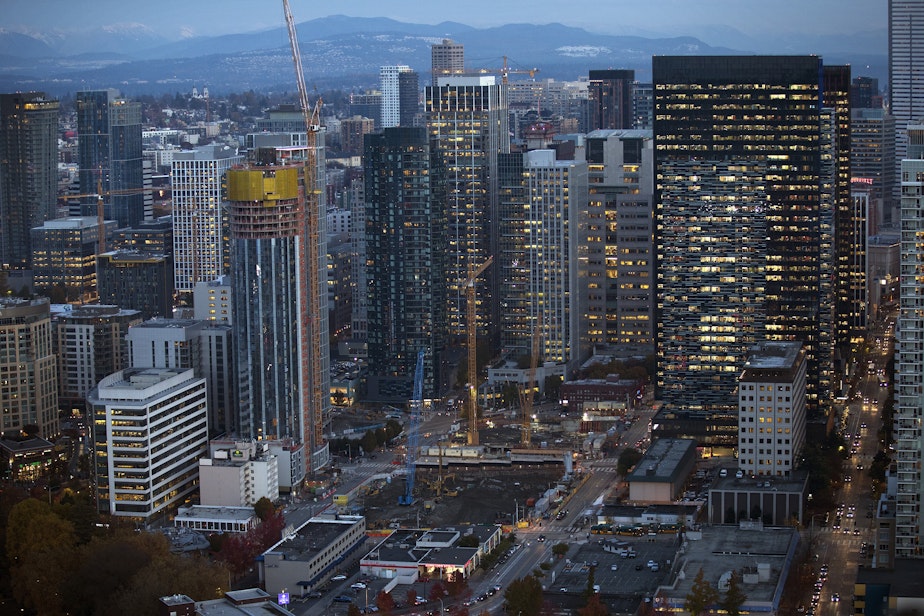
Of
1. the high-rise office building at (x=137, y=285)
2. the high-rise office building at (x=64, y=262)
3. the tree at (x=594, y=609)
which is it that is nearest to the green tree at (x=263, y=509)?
the tree at (x=594, y=609)

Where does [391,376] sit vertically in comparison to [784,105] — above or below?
below

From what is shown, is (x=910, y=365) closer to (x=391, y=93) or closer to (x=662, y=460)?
(x=662, y=460)

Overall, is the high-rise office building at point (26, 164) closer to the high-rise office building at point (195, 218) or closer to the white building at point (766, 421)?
the high-rise office building at point (195, 218)

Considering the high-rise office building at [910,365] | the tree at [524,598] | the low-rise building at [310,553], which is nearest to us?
the tree at [524,598]

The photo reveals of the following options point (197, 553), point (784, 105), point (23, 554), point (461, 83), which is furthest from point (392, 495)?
point (461, 83)

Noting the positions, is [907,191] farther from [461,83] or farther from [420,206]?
[461,83]

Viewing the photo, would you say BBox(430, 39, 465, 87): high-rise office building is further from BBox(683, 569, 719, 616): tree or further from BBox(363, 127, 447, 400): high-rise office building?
BBox(683, 569, 719, 616): tree
